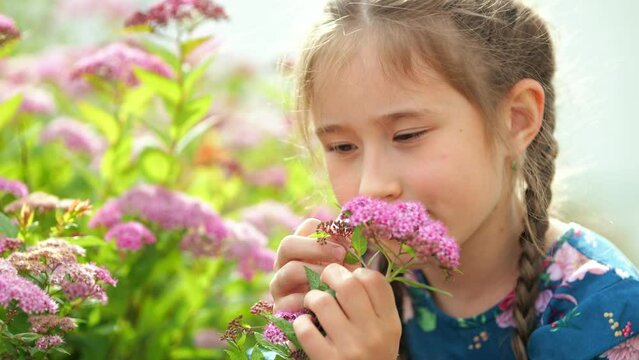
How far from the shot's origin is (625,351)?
1793mm

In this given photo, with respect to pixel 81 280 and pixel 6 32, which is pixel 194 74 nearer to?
pixel 6 32

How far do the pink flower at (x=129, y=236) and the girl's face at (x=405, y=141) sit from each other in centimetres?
46

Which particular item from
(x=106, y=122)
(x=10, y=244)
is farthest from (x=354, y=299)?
(x=106, y=122)

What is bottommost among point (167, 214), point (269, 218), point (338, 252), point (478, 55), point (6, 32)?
point (269, 218)

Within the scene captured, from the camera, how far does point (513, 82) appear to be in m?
1.94

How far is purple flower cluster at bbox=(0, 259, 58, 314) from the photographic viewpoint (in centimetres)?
127

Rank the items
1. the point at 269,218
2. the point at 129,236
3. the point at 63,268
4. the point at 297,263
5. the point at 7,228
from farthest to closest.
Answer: the point at 269,218 → the point at 129,236 → the point at 297,263 → the point at 7,228 → the point at 63,268

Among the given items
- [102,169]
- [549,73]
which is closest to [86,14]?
[102,169]

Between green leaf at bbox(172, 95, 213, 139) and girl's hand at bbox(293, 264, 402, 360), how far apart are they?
3.18ft

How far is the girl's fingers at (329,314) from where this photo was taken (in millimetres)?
1393

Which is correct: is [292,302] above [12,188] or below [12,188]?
below

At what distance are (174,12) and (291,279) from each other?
836 millimetres

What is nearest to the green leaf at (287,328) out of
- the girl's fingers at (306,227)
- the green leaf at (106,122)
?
the girl's fingers at (306,227)

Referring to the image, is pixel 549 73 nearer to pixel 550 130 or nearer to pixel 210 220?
pixel 550 130
